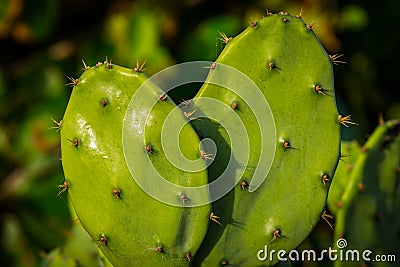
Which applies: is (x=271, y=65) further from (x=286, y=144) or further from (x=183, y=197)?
(x=183, y=197)

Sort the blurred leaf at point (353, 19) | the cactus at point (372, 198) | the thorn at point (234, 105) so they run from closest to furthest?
the thorn at point (234, 105)
the cactus at point (372, 198)
the blurred leaf at point (353, 19)

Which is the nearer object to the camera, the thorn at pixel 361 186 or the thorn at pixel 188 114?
the thorn at pixel 188 114

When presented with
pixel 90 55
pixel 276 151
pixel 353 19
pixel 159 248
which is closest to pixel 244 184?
pixel 276 151

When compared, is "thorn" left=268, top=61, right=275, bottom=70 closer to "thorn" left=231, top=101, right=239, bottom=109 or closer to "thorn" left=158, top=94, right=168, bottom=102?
"thorn" left=231, top=101, right=239, bottom=109

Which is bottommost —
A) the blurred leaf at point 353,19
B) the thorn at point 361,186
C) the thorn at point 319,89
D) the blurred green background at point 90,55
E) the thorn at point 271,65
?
the thorn at point 319,89

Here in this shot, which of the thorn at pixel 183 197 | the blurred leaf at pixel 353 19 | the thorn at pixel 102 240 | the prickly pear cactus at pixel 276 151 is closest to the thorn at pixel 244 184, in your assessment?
the prickly pear cactus at pixel 276 151

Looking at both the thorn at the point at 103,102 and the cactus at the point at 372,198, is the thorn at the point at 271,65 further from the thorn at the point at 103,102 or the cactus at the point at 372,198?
the cactus at the point at 372,198

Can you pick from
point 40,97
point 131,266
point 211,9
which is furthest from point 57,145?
point 131,266
